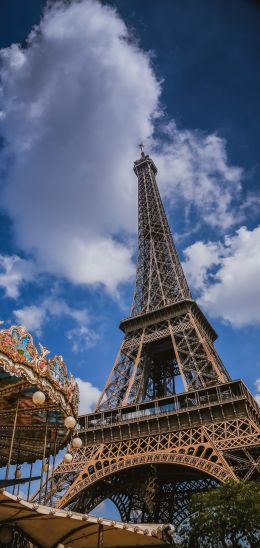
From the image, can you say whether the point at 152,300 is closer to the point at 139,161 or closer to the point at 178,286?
the point at 178,286

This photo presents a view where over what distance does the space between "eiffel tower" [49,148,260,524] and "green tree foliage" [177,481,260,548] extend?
2.26 meters

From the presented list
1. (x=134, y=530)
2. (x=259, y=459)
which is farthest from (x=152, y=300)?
(x=134, y=530)

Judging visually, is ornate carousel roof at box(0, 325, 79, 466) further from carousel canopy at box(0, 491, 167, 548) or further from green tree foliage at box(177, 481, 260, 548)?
green tree foliage at box(177, 481, 260, 548)

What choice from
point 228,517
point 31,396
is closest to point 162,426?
point 228,517

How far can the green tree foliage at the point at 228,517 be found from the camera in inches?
649

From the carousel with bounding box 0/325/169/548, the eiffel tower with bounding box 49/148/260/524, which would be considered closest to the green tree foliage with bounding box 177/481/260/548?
the eiffel tower with bounding box 49/148/260/524

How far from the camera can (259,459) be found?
20391 millimetres

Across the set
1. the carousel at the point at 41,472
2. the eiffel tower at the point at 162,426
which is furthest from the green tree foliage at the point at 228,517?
the carousel at the point at 41,472

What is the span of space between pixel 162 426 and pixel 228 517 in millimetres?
9019

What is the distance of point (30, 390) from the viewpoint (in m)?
10.7

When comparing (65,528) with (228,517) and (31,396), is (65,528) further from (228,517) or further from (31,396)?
(228,517)

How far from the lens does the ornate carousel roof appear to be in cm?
931

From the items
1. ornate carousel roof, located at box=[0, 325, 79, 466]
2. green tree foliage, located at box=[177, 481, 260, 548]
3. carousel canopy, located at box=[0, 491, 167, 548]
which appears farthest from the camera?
green tree foliage, located at box=[177, 481, 260, 548]

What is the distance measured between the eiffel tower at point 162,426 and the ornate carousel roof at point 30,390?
10.9 m
